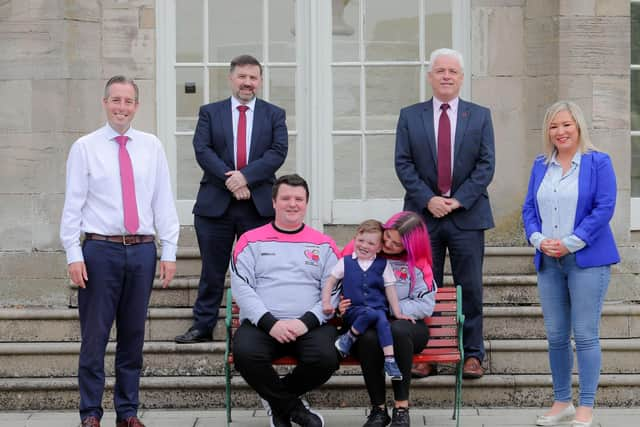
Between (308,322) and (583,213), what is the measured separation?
5.28 feet

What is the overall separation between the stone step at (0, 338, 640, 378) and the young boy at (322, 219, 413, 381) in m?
0.98

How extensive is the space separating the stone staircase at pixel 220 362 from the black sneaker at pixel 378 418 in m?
0.76

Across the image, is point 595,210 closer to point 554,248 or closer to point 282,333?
point 554,248

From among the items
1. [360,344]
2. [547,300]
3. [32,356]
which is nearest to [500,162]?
[547,300]

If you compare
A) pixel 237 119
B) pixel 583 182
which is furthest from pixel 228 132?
pixel 583 182

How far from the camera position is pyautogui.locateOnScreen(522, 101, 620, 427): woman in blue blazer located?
6.91 m

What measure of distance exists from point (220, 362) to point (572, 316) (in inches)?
87.9

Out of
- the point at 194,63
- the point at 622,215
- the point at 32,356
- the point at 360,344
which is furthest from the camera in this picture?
the point at 194,63

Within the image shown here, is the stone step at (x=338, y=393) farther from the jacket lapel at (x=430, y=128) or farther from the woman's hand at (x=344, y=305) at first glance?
the jacket lapel at (x=430, y=128)

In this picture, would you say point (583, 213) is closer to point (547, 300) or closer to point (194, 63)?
point (547, 300)

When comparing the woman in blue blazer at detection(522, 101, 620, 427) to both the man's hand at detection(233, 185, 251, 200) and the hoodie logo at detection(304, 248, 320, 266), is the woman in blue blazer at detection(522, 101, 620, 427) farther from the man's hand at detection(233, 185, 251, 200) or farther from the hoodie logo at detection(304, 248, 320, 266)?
the man's hand at detection(233, 185, 251, 200)

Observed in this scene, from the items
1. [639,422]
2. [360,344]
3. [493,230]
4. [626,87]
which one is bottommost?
[639,422]

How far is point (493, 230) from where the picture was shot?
9070 mm

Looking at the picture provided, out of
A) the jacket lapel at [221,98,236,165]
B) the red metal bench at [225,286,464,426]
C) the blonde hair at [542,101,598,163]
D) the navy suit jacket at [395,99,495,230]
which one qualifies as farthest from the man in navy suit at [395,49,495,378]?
the jacket lapel at [221,98,236,165]
